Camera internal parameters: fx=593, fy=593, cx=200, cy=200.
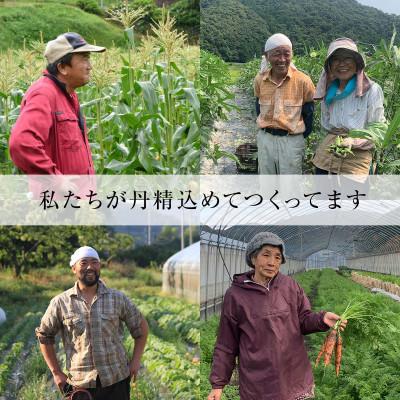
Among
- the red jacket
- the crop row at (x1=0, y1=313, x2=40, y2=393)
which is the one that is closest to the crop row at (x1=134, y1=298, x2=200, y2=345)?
the crop row at (x1=0, y1=313, x2=40, y2=393)

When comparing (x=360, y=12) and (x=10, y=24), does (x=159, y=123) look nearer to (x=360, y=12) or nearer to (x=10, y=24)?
(x=360, y=12)

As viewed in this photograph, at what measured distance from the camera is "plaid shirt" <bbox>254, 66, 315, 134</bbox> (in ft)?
11.6

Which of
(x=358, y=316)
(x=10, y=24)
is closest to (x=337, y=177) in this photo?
(x=358, y=316)

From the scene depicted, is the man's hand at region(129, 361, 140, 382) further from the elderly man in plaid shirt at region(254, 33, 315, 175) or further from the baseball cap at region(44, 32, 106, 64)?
the baseball cap at region(44, 32, 106, 64)

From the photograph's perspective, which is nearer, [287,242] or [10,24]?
[287,242]

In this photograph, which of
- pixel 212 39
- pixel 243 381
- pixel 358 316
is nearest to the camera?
pixel 243 381

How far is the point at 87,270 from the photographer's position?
3.24 metres

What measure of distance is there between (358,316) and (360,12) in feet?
6.55

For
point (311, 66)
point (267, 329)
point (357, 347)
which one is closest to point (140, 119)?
point (311, 66)

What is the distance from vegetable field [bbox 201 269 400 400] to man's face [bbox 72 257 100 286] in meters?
0.77

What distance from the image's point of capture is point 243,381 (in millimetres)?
2916

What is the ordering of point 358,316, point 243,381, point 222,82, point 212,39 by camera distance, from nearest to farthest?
point 243,381, point 358,316, point 212,39, point 222,82

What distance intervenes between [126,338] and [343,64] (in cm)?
207

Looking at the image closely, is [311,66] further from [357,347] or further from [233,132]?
[357,347]
